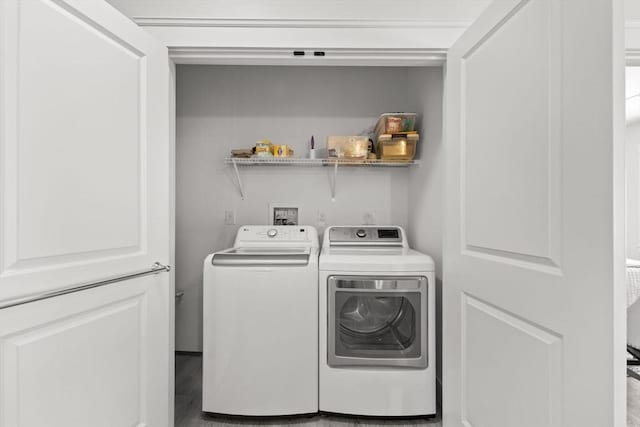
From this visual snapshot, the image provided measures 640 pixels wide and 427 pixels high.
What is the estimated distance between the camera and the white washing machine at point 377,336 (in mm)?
1835

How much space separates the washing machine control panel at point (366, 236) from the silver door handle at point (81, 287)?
1.16 m

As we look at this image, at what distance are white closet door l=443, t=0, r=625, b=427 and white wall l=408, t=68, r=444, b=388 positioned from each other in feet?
1.95

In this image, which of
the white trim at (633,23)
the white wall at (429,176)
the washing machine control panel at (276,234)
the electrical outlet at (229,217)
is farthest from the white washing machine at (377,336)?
the white trim at (633,23)

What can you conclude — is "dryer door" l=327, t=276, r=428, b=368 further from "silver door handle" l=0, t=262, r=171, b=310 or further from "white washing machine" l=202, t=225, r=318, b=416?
"silver door handle" l=0, t=262, r=171, b=310

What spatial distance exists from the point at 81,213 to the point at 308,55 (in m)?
1.18

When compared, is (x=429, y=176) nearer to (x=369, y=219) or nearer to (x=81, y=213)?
(x=369, y=219)

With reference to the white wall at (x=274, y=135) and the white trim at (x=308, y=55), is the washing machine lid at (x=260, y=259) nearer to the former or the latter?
the white wall at (x=274, y=135)

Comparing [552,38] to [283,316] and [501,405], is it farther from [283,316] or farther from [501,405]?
[283,316]

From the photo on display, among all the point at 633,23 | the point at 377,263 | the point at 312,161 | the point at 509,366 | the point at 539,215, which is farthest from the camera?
the point at 312,161

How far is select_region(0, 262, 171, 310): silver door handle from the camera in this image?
97 centimetres

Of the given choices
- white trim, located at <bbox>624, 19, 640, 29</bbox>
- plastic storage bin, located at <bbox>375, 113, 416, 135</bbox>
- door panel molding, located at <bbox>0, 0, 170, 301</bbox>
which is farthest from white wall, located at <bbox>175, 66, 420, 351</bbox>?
white trim, located at <bbox>624, 19, 640, 29</bbox>

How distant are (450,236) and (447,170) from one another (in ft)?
0.96

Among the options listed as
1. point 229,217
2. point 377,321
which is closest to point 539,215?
point 377,321

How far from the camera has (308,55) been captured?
5.50ft
